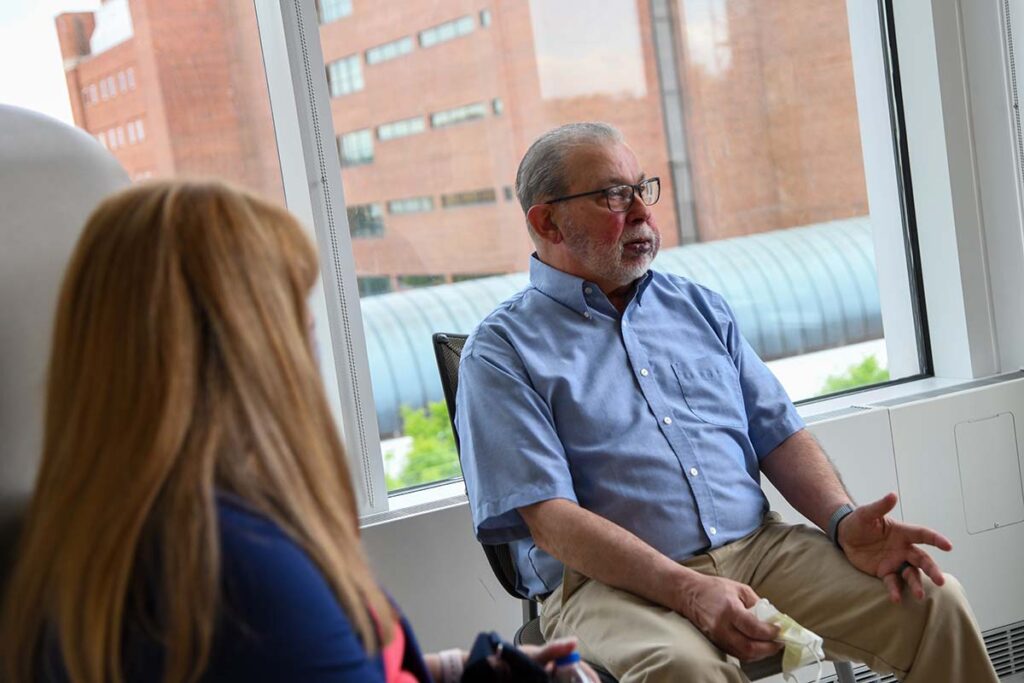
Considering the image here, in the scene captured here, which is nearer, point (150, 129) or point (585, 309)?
point (585, 309)

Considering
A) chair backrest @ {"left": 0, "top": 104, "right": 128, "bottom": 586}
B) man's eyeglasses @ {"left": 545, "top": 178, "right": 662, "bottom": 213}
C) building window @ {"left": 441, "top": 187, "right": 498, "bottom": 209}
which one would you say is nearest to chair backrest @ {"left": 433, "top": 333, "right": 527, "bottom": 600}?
man's eyeglasses @ {"left": 545, "top": 178, "right": 662, "bottom": 213}

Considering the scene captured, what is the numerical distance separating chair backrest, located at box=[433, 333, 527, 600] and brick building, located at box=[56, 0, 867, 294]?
1.67ft

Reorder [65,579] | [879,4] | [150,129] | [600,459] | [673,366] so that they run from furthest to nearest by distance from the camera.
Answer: [879,4] → [150,129] → [673,366] → [600,459] → [65,579]

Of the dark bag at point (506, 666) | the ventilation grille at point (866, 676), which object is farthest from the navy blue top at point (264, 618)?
the ventilation grille at point (866, 676)

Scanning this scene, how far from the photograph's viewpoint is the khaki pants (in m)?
1.71

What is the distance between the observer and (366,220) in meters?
2.57

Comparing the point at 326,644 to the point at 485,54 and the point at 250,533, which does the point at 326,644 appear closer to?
the point at 250,533

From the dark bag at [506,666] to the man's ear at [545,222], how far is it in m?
1.11

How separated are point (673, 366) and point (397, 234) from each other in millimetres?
828

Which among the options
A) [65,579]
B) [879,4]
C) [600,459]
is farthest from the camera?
[879,4]

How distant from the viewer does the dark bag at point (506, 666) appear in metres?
1.21

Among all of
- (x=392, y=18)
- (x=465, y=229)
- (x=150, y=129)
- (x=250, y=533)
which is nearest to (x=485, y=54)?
(x=392, y=18)

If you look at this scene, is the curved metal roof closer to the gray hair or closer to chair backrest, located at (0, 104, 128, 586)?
the gray hair

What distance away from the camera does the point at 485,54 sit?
269 cm
